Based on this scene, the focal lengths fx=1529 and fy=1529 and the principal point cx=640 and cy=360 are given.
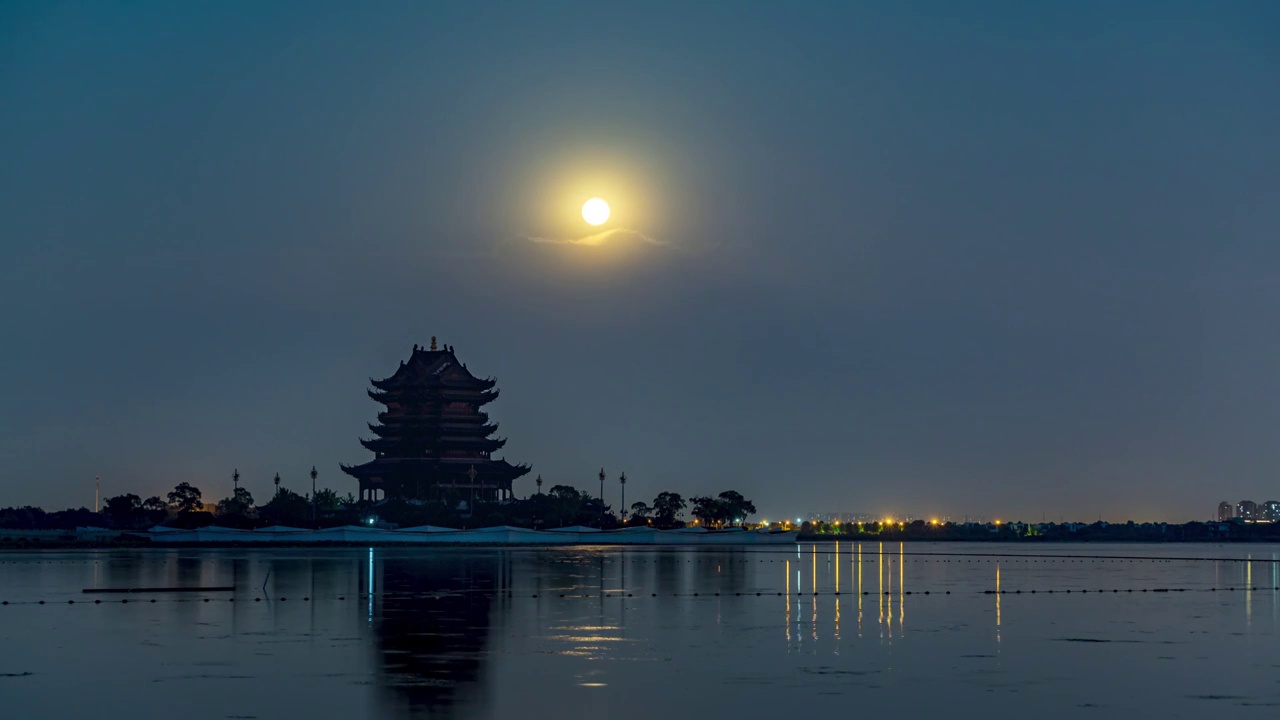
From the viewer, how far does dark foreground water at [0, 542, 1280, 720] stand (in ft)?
101

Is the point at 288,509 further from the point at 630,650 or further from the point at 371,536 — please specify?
the point at 630,650

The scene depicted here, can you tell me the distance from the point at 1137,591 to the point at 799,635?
32.2m

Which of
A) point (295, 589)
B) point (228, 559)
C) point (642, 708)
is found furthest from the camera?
point (228, 559)

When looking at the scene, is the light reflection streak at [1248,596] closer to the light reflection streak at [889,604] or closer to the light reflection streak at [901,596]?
the light reflection streak at [901,596]

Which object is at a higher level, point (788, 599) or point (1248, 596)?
point (788, 599)

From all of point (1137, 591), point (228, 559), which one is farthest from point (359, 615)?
point (228, 559)

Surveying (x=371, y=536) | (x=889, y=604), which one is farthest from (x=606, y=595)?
(x=371, y=536)

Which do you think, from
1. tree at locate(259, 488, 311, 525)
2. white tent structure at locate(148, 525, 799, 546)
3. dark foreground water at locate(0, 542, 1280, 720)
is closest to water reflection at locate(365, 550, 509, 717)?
dark foreground water at locate(0, 542, 1280, 720)

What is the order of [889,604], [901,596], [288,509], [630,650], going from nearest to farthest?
[630,650]
[889,604]
[901,596]
[288,509]

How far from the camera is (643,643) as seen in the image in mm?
42312

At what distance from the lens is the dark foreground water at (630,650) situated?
3072 centimetres

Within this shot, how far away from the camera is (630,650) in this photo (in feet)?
132

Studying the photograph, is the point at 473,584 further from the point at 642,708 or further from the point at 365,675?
the point at 642,708

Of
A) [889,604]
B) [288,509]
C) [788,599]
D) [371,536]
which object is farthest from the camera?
[288,509]
